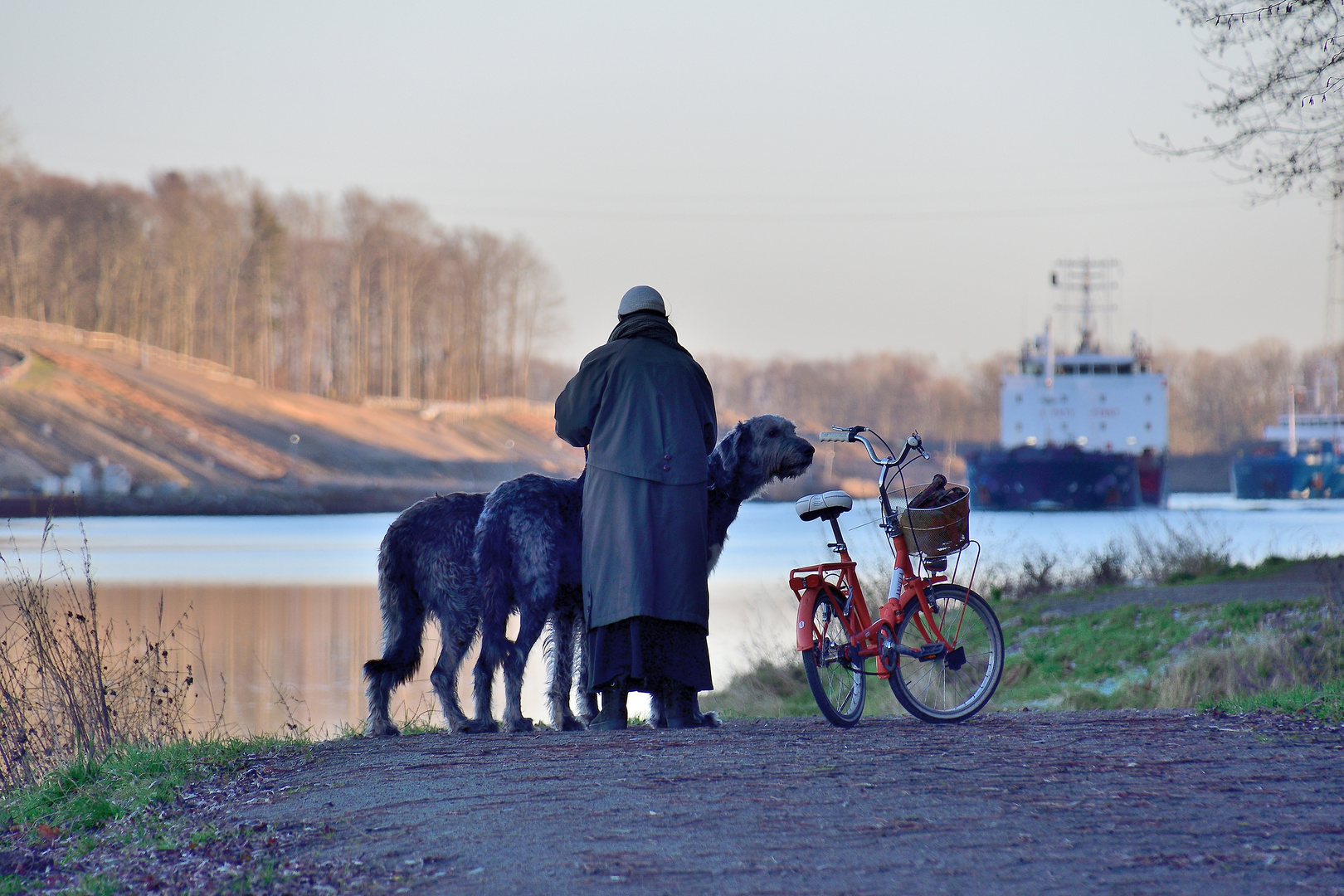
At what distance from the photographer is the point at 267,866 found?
3818 millimetres

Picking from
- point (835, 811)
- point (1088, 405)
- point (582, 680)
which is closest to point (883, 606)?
point (582, 680)

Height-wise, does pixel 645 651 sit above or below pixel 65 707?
above

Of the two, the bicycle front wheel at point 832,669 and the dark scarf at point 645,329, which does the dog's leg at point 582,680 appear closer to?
the bicycle front wheel at point 832,669

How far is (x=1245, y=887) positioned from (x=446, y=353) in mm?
76514

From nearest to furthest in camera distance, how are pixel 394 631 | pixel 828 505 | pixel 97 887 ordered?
pixel 97 887, pixel 828 505, pixel 394 631

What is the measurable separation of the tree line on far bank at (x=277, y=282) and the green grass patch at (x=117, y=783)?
64.2 meters

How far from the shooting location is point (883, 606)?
582cm

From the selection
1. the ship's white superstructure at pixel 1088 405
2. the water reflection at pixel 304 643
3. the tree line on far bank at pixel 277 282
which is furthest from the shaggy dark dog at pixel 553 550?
the tree line on far bank at pixel 277 282

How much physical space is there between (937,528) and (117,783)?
368 cm

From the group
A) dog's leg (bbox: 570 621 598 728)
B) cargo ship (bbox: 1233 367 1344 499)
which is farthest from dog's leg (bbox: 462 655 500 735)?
cargo ship (bbox: 1233 367 1344 499)

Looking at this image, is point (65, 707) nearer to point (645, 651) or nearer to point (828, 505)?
point (645, 651)

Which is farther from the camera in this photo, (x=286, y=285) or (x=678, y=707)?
(x=286, y=285)

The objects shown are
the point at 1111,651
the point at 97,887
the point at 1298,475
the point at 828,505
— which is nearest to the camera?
the point at 97,887

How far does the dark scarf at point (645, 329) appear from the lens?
585 cm
